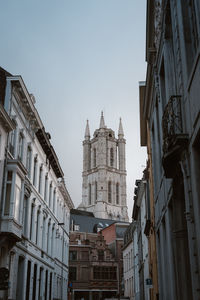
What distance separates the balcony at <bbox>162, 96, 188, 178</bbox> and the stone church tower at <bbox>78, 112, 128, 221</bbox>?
109880mm

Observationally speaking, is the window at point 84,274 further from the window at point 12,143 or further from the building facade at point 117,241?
the window at point 12,143

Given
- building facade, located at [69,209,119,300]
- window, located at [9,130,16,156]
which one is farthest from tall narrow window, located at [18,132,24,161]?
building facade, located at [69,209,119,300]

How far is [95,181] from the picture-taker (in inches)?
5143

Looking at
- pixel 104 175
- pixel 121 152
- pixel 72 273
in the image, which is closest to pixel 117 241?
pixel 72 273

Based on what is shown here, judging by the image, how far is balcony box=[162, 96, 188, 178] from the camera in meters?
9.47

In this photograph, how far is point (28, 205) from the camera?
2428cm

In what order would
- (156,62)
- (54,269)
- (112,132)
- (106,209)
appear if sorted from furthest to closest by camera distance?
(112,132) < (106,209) < (54,269) < (156,62)

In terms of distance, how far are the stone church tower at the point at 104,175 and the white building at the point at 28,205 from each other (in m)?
87.1

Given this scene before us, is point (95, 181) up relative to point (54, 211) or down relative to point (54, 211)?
up

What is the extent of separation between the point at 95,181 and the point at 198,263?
122 m

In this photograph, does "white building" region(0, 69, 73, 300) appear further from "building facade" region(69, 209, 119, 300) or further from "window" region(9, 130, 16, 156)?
"building facade" region(69, 209, 119, 300)

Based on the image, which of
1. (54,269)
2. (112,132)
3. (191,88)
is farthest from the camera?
(112,132)

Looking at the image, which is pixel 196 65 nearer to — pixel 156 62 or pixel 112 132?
pixel 156 62

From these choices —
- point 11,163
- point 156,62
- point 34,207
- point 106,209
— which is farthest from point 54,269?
point 106,209
